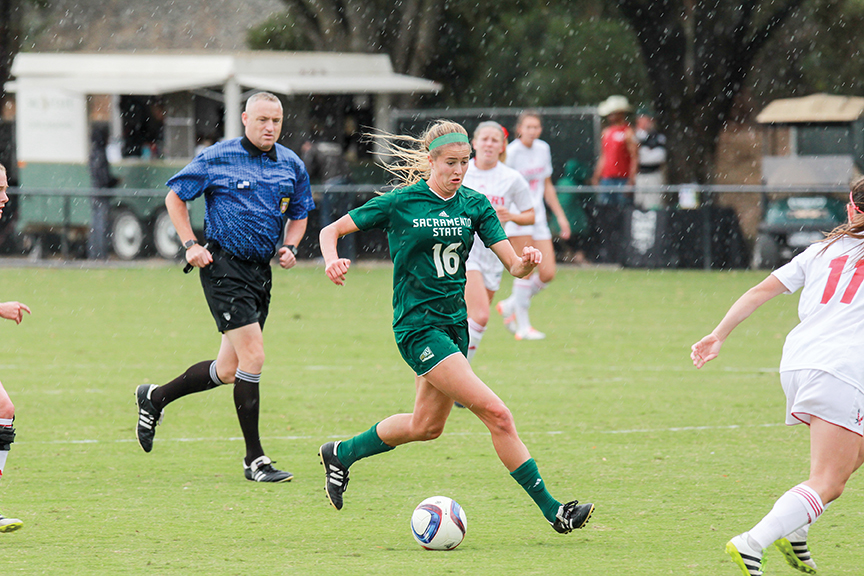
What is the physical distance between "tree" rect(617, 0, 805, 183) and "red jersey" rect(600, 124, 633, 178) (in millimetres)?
3617

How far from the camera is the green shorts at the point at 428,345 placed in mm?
5617

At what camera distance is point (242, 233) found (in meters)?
7.20

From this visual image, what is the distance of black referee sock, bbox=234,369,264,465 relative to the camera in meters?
7.00

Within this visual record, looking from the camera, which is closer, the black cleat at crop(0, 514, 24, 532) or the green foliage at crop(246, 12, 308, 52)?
the black cleat at crop(0, 514, 24, 532)

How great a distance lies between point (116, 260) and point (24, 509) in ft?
53.1

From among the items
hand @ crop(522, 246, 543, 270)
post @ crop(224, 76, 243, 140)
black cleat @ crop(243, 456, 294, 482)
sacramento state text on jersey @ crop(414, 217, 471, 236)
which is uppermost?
post @ crop(224, 76, 243, 140)

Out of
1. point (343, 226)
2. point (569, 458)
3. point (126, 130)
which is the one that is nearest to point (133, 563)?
point (343, 226)

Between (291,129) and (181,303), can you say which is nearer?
(181,303)

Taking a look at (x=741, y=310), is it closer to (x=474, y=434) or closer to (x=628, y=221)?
(x=474, y=434)

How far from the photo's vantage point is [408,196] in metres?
5.86

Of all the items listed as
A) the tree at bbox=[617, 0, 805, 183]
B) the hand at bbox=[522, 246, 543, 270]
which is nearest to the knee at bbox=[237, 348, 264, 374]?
the hand at bbox=[522, 246, 543, 270]

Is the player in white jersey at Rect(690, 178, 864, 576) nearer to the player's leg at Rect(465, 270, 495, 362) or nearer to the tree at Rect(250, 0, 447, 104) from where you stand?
the player's leg at Rect(465, 270, 495, 362)

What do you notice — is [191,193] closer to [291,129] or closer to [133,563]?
[133,563]

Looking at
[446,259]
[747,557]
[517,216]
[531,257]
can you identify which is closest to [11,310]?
[446,259]
